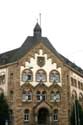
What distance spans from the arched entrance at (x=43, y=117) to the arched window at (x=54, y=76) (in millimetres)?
6186

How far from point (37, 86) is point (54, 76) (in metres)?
4.36

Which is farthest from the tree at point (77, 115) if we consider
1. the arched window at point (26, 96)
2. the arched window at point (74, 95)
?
the arched window at point (26, 96)

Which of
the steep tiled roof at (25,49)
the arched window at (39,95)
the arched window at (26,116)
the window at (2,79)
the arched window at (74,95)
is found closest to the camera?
the arched window at (26,116)

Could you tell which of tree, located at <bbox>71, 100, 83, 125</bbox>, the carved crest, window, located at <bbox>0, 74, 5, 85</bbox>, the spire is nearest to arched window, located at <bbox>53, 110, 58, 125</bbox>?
tree, located at <bbox>71, 100, 83, 125</bbox>

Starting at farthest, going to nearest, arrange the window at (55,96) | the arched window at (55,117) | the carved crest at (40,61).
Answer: the carved crest at (40,61), the window at (55,96), the arched window at (55,117)

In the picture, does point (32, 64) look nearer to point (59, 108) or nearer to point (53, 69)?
point (53, 69)

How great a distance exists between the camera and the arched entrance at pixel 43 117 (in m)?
83.7

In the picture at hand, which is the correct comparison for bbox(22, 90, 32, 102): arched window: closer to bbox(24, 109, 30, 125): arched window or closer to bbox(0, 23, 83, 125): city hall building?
bbox(0, 23, 83, 125): city hall building

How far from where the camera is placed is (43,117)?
84500mm

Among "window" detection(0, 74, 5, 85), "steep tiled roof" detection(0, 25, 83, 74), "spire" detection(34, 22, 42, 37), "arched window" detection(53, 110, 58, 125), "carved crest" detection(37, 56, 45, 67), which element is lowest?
"arched window" detection(53, 110, 58, 125)

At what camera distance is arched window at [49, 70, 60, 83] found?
282ft

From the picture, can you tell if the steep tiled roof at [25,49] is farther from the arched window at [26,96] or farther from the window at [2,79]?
the arched window at [26,96]

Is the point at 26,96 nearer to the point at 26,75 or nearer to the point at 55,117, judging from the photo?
the point at 26,75

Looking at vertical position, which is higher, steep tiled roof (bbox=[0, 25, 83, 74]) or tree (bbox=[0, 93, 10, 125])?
steep tiled roof (bbox=[0, 25, 83, 74])
